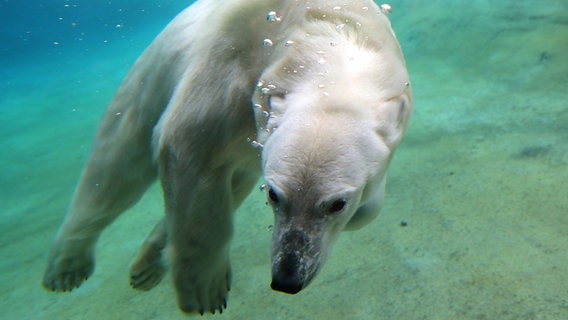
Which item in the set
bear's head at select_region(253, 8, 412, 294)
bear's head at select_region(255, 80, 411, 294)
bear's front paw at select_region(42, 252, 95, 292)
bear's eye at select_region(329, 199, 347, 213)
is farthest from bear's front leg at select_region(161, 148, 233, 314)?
bear's front paw at select_region(42, 252, 95, 292)

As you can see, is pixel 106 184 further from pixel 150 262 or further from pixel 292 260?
pixel 292 260

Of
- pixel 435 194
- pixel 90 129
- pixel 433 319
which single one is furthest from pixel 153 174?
pixel 90 129

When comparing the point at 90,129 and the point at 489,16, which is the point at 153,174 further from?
the point at 90,129

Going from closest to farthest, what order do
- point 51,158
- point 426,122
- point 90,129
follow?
point 426,122
point 51,158
point 90,129

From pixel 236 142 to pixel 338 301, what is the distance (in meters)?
1.40

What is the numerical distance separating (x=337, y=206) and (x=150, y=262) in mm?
1526

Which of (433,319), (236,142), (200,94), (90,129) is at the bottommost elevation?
(90,129)

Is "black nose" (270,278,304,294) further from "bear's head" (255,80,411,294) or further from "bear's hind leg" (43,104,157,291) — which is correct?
"bear's hind leg" (43,104,157,291)

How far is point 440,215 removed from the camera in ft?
10.8

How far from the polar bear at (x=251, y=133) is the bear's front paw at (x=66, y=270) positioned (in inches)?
6.5

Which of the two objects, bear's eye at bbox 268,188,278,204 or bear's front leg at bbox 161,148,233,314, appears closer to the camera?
bear's eye at bbox 268,188,278,204

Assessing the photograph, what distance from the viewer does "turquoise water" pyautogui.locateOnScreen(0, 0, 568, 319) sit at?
259 cm

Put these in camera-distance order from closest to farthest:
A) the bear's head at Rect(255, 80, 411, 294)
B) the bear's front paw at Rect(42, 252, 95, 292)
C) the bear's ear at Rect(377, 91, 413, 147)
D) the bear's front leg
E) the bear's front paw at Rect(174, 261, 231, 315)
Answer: the bear's head at Rect(255, 80, 411, 294) → the bear's ear at Rect(377, 91, 413, 147) → the bear's front leg → the bear's front paw at Rect(174, 261, 231, 315) → the bear's front paw at Rect(42, 252, 95, 292)

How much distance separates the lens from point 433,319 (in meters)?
2.35
